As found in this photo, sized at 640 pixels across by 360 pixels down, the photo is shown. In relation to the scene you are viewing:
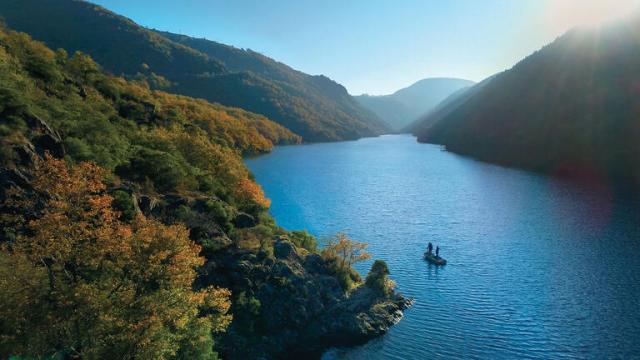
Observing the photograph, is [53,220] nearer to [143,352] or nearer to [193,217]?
[143,352]

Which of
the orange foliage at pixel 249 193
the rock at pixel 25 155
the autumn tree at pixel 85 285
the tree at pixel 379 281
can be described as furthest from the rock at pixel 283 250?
the rock at pixel 25 155

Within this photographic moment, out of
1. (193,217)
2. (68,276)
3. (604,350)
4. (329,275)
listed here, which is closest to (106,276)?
(68,276)

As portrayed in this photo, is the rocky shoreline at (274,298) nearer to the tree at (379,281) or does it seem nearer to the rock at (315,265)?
the rock at (315,265)

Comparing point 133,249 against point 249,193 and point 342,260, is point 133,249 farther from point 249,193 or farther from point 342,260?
point 249,193

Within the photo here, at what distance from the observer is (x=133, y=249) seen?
96.8 ft

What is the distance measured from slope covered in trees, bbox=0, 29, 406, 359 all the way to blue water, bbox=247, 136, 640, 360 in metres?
8.12

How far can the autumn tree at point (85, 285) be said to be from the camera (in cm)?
2398

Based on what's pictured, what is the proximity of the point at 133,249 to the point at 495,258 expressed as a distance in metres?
63.2

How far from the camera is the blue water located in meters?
46.8

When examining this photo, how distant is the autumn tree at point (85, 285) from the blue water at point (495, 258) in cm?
2349

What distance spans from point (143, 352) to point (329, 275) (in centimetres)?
3112

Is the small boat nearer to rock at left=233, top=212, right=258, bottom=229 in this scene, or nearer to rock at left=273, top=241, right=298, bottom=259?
rock at left=273, top=241, right=298, bottom=259

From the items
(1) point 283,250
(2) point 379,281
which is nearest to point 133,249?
(1) point 283,250

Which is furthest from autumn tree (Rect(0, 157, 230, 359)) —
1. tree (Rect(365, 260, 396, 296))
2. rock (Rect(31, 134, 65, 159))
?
tree (Rect(365, 260, 396, 296))
